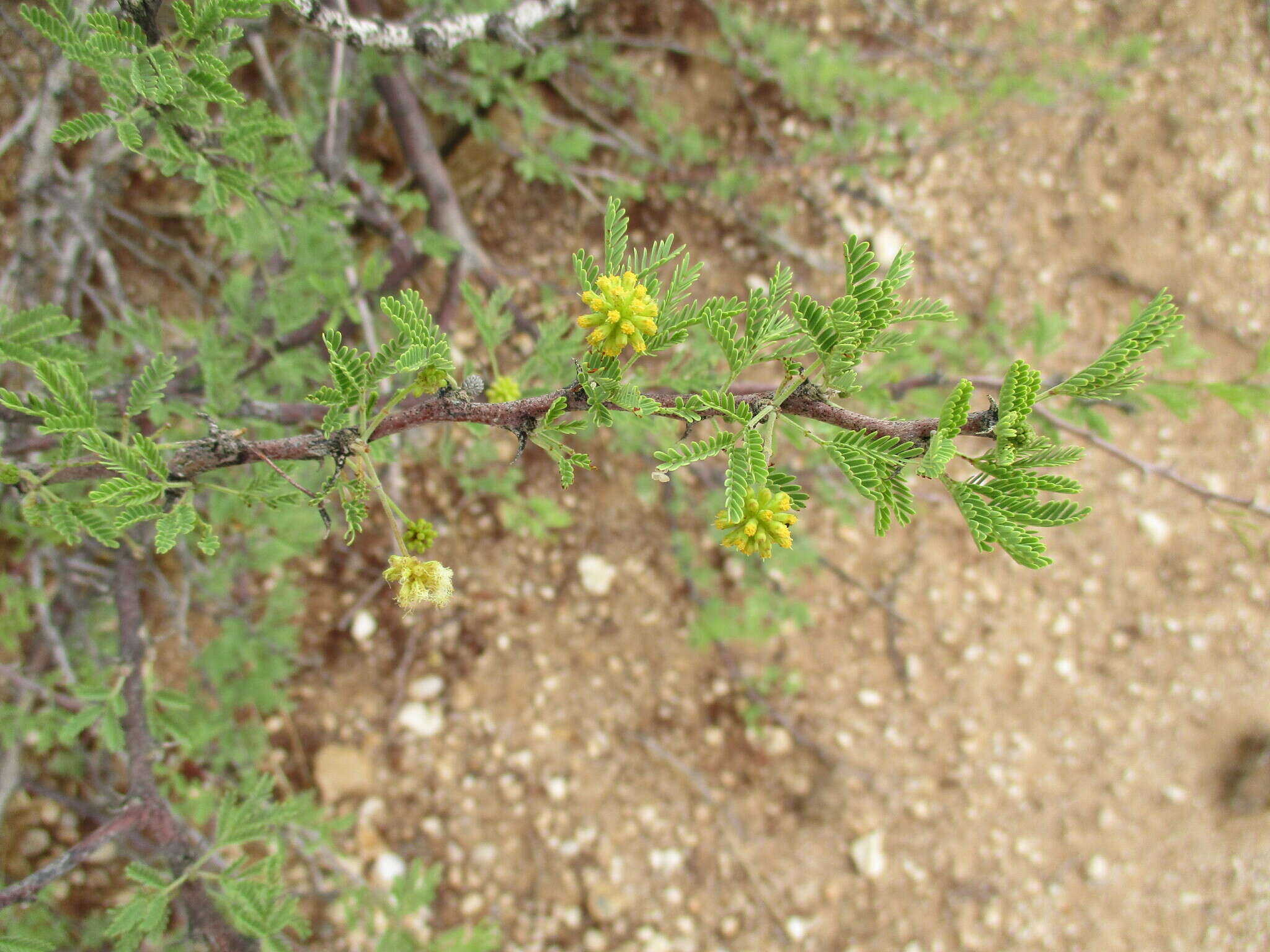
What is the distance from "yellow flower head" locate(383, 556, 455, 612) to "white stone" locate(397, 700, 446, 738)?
2334mm

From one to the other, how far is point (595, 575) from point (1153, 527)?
292 centimetres

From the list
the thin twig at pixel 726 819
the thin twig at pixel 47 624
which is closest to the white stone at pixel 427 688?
the thin twig at pixel 726 819

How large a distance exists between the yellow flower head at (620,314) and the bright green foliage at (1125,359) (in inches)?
21.9

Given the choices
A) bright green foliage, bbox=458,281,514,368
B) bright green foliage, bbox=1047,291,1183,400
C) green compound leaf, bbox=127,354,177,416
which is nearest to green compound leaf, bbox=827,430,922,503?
bright green foliage, bbox=1047,291,1183,400

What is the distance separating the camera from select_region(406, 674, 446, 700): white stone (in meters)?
3.33

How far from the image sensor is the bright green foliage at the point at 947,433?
1.00 metres

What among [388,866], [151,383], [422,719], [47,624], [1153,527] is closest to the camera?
[151,383]

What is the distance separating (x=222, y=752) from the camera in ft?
9.07

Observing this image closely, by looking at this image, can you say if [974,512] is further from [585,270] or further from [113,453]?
[113,453]

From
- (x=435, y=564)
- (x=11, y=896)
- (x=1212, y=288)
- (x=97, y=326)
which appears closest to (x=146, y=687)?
(x=11, y=896)

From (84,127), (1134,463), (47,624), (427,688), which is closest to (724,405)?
(84,127)

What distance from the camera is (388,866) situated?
3109mm

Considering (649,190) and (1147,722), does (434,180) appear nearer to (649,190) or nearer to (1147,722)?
(649,190)

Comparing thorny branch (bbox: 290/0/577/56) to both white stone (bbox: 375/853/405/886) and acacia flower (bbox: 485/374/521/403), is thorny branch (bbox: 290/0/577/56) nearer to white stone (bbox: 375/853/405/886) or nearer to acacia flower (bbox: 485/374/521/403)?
acacia flower (bbox: 485/374/521/403)
